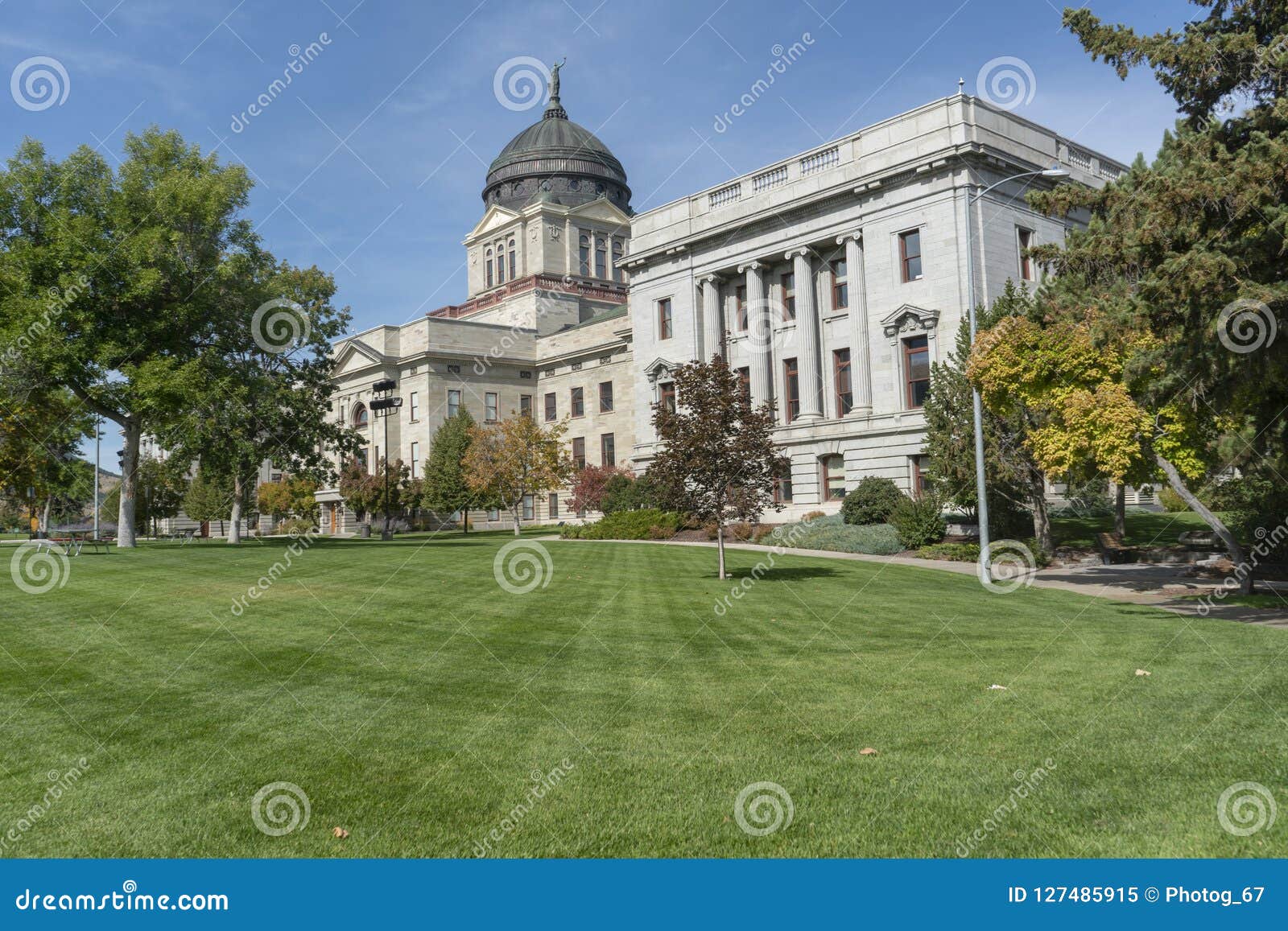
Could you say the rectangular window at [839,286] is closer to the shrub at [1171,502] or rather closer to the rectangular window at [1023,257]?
the rectangular window at [1023,257]

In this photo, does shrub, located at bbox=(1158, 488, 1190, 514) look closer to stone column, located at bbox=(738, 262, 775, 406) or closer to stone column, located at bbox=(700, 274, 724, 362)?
stone column, located at bbox=(738, 262, 775, 406)

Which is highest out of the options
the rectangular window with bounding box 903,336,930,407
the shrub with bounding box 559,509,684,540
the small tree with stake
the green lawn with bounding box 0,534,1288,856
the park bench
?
the rectangular window with bounding box 903,336,930,407

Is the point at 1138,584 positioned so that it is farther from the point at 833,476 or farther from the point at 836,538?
the point at 833,476

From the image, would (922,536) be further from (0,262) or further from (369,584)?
(0,262)

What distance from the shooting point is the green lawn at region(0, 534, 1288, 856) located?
17.2ft

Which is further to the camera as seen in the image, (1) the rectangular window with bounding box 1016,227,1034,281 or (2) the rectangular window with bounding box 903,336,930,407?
(1) the rectangular window with bounding box 1016,227,1034,281

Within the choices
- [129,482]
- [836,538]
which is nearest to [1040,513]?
[836,538]

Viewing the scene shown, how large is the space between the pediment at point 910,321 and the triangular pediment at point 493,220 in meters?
54.6

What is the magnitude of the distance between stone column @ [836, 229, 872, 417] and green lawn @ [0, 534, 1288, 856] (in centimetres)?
2739

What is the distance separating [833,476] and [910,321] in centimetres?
814

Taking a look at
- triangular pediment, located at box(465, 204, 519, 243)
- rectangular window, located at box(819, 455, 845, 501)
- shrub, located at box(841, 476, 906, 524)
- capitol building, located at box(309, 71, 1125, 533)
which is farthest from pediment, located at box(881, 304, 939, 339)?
triangular pediment, located at box(465, 204, 519, 243)

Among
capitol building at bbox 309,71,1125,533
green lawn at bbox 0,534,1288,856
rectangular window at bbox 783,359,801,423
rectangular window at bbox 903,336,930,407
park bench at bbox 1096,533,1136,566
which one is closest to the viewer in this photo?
green lawn at bbox 0,534,1288,856

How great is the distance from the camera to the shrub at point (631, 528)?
4056cm

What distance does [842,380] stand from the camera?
4491 cm
